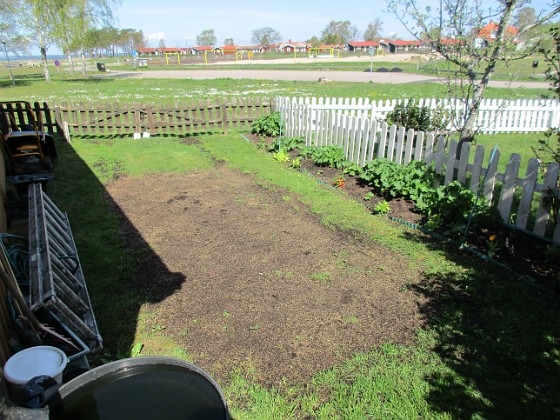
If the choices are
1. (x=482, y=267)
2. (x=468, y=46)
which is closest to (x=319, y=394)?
(x=482, y=267)

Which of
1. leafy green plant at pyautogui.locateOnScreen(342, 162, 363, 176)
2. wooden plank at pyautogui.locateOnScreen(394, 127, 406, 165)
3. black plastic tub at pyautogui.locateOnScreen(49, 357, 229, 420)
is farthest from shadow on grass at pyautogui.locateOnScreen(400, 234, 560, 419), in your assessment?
leafy green plant at pyautogui.locateOnScreen(342, 162, 363, 176)

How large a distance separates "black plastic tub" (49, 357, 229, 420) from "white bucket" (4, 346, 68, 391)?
127mm

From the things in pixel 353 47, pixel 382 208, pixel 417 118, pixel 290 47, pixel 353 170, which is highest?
pixel 290 47

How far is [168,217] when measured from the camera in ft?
19.4

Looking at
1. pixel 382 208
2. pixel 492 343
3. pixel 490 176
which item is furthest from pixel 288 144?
pixel 492 343

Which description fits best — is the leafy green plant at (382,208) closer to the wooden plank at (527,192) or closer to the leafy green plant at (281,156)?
the wooden plank at (527,192)

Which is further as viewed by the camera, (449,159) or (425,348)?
(449,159)

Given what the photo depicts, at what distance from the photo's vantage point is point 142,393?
1938mm

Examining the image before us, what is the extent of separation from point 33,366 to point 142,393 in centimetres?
55

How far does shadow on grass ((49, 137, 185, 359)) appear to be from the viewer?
3.52m

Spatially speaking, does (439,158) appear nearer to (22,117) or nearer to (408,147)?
(408,147)

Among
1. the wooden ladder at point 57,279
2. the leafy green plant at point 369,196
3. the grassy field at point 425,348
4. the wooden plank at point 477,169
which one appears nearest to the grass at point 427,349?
the grassy field at point 425,348

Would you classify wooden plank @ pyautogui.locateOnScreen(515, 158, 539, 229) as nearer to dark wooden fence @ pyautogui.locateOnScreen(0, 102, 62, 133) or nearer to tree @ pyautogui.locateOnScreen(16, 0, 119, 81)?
dark wooden fence @ pyautogui.locateOnScreen(0, 102, 62, 133)

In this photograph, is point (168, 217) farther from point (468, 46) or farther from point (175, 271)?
point (468, 46)
